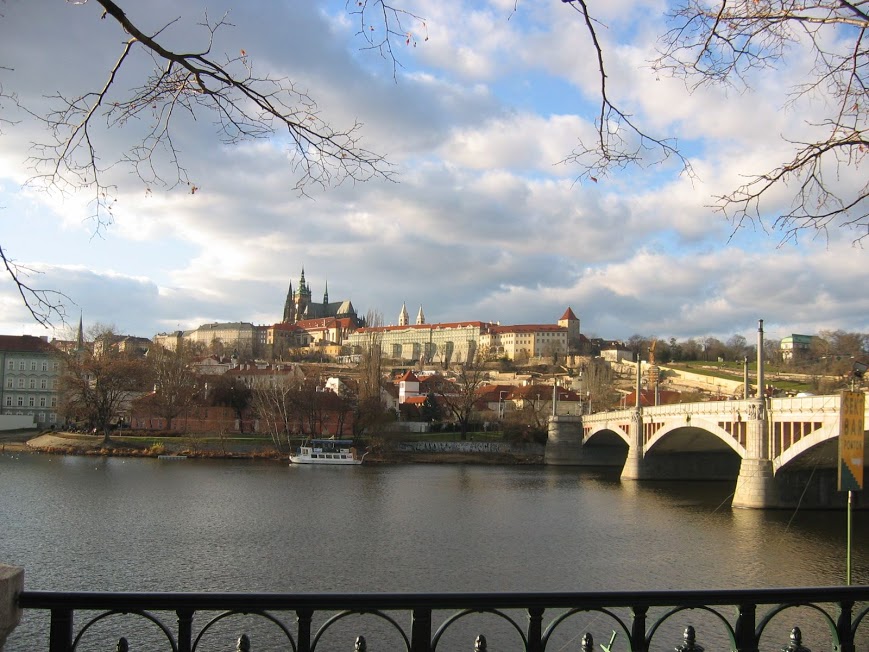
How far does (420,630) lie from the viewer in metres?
4.09

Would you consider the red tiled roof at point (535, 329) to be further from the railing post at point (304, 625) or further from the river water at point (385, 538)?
the railing post at point (304, 625)

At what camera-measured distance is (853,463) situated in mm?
13859

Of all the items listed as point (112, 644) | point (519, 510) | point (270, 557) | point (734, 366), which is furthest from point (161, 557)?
point (734, 366)

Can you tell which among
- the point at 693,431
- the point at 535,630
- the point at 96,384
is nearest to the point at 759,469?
the point at 693,431

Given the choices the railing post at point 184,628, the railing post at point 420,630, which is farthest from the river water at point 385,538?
the railing post at point 420,630

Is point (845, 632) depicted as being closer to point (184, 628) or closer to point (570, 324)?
point (184, 628)

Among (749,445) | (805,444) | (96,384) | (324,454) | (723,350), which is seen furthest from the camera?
(723,350)

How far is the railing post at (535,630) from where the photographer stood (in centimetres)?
409

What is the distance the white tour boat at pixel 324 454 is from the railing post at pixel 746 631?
54.4 metres

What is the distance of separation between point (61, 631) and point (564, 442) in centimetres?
6603

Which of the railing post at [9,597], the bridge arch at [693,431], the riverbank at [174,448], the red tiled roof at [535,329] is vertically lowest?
the riverbank at [174,448]

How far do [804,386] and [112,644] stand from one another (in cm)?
7726

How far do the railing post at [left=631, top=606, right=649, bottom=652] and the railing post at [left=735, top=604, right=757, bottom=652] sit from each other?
0.60m

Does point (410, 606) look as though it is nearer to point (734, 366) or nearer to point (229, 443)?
point (229, 443)
